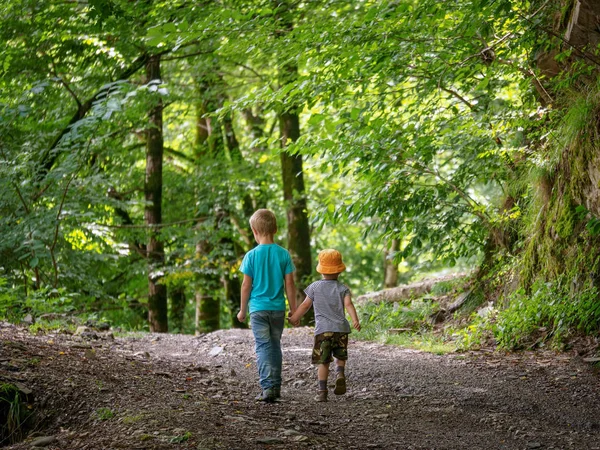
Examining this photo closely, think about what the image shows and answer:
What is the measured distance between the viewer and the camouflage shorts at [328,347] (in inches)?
249

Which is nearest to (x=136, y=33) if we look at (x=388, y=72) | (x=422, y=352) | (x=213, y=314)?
(x=388, y=72)

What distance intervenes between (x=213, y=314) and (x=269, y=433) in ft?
54.1

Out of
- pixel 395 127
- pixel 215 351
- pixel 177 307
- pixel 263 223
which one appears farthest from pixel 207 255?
pixel 263 223

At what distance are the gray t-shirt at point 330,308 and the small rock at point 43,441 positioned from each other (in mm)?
2794

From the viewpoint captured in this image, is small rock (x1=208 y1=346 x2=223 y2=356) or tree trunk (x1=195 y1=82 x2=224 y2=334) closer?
small rock (x1=208 y1=346 x2=223 y2=356)

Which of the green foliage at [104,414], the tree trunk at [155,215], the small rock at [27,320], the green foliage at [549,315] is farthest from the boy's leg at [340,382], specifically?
the tree trunk at [155,215]

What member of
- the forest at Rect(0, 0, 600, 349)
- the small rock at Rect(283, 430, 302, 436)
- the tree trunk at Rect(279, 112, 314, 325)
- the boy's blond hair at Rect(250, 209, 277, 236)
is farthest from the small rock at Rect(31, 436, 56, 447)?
the tree trunk at Rect(279, 112, 314, 325)

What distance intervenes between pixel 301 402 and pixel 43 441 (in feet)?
8.12

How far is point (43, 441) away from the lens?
4.27 metres

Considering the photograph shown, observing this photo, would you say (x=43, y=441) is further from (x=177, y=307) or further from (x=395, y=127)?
(x=177, y=307)

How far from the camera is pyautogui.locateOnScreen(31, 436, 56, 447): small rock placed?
4221mm

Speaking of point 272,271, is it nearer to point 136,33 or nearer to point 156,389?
point 156,389

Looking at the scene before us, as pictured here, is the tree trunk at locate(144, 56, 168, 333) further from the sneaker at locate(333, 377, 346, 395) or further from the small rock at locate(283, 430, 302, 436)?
the small rock at locate(283, 430, 302, 436)

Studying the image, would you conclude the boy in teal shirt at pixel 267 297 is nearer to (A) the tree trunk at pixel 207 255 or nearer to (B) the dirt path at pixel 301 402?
(B) the dirt path at pixel 301 402
